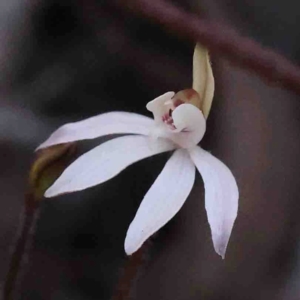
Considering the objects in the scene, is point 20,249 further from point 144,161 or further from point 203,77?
point 144,161

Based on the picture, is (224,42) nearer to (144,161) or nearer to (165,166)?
(165,166)

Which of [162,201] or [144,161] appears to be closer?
[162,201]

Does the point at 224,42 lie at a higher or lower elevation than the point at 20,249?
higher

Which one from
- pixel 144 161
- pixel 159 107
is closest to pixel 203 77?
pixel 159 107

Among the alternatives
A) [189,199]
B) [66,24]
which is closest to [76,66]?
[66,24]

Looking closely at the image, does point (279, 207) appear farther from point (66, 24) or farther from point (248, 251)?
point (66, 24)

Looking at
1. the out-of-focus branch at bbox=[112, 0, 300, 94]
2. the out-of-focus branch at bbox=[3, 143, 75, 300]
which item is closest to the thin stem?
the out-of-focus branch at bbox=[3, 143, 75, 300]

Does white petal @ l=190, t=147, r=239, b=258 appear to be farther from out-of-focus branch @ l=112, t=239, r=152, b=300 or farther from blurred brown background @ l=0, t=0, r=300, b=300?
blurred brown background @ l=0, t=0, r=300, b=300
